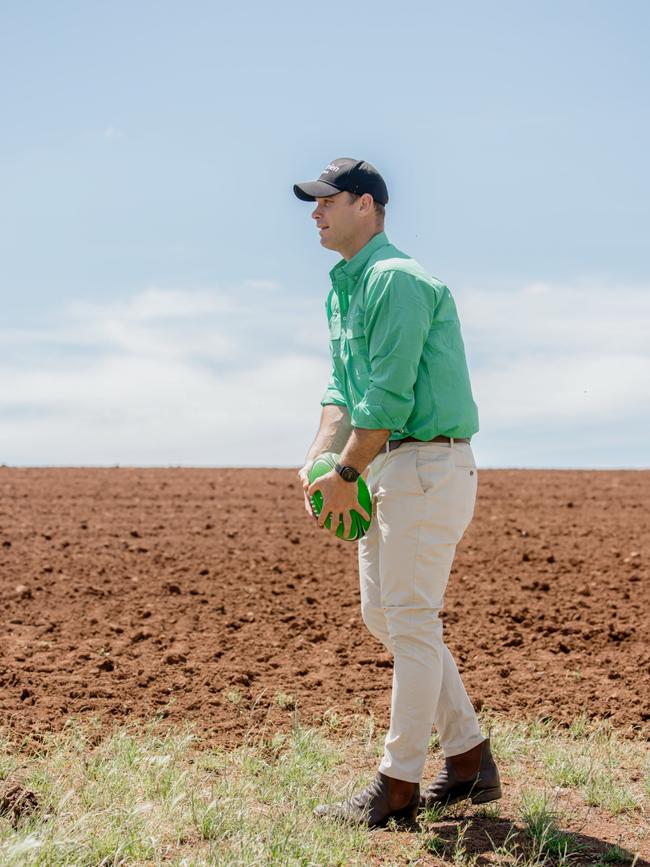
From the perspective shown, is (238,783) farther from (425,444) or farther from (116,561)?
(116,561)

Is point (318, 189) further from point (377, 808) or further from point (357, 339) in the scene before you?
point (377, 808)

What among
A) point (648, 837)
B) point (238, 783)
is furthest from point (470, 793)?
point (238, 783)

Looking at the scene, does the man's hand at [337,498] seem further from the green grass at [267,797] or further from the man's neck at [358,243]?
the green grass at [267,797]

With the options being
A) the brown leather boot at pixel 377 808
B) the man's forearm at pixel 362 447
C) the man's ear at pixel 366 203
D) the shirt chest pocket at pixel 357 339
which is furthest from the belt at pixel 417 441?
the brown leather boot at pixel 377 808

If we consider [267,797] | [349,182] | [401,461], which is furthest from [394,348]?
[267,797]

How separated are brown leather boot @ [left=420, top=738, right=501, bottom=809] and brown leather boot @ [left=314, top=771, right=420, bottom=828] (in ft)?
1.00

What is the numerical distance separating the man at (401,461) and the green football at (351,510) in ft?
0.14

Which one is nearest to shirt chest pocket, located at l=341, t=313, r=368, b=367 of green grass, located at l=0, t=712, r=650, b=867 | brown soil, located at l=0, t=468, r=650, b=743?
green grass, located at l=0, t=712, r=650, b=867

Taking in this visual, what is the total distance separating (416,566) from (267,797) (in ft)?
4.23

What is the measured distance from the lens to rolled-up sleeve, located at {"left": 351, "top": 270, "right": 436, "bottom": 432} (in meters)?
3.74

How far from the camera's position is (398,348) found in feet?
12.3

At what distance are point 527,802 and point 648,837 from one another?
513 millimetres

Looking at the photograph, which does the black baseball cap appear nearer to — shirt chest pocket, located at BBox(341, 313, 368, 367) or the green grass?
shirt chest pocket, located at BBox(341, 313, 368, 367)

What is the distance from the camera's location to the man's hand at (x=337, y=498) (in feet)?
12.7
